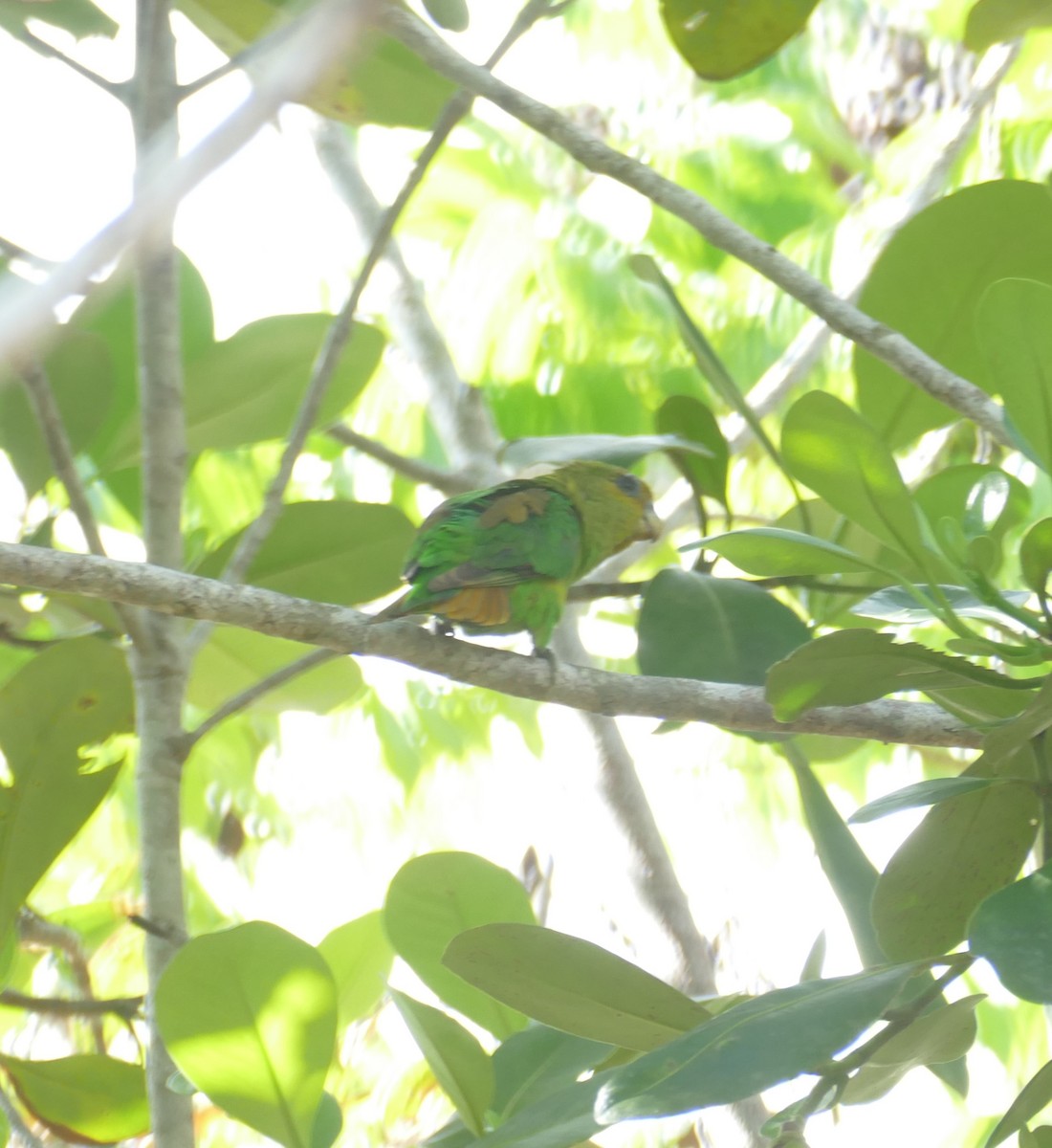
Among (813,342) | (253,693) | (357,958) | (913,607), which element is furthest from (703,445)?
(813,342)

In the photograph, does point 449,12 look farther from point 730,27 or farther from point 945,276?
point 945,276

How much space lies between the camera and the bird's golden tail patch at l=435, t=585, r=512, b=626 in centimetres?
102

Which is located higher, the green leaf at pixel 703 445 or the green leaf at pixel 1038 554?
the green leaf at pixel 703 445

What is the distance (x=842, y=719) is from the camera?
737mm

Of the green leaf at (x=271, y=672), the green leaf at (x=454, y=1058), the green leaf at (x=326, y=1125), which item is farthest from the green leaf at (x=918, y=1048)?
the green leaf at (x=271, y=672)

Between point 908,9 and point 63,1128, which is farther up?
point 908,9

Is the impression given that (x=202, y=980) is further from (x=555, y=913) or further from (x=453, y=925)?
(x=555, y=913)

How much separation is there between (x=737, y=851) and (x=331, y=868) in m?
1.12

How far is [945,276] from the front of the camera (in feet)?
2.88

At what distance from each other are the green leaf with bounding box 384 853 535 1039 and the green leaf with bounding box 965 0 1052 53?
31.3 inches

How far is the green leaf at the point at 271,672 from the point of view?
1098 millimetres

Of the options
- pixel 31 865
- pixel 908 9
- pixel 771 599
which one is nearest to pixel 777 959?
pixel 771 599

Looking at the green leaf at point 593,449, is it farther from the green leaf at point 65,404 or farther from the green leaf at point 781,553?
the green leaf at point 65,404

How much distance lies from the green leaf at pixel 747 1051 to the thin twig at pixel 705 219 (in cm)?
44
